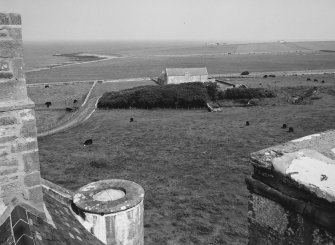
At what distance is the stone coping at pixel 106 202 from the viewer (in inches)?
325

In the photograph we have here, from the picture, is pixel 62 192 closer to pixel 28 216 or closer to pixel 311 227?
pixel 28 216

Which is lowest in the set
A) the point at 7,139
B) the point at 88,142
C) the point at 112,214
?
the point at 88,142

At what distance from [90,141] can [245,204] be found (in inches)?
791

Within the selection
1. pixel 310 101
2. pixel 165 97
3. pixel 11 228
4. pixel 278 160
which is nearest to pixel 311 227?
pixel 278 160

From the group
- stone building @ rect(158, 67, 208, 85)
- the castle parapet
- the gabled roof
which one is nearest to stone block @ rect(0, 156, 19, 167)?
the castle parapet

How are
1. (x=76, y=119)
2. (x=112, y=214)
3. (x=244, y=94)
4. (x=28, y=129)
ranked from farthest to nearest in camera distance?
(x=244, y=94)
(x=76, y=119)
(x=112, y=214)
(x=28, y=129)

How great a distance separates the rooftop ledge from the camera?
218 centimetres

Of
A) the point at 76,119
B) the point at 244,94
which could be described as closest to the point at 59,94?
the point at 76,119

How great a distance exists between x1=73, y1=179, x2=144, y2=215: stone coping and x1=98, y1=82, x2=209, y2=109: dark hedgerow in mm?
43210

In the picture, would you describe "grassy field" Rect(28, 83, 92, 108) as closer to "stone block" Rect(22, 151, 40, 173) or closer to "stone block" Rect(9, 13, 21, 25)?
"stone block" Rect(22, 151, 40, 173)

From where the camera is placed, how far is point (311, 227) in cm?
229

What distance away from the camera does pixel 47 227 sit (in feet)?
18.7

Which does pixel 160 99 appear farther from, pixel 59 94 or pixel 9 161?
pixel 9 161

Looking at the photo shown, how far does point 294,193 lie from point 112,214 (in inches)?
263
